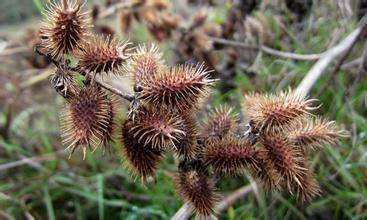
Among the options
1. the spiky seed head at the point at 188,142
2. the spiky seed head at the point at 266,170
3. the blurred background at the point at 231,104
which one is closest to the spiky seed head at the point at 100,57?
the spiky seed head at the point at 188,142

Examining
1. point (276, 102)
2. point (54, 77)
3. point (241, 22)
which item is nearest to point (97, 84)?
point (54, 77)

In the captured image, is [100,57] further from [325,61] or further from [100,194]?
[325,61]

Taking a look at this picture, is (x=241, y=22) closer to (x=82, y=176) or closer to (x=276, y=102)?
(x=82, y=176)

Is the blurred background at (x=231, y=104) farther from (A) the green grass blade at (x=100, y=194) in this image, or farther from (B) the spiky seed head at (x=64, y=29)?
(B) the spiky seed head at (x=64, y=29)

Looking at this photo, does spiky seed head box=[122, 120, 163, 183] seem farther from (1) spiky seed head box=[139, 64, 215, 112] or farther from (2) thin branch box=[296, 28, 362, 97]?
(2) thin branch box=[296, 28, 362, 97]

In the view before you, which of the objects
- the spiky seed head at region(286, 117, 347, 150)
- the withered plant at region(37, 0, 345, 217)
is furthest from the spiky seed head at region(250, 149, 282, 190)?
the spiky seed head at region(286, 117, 347, 150)
